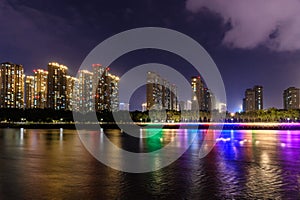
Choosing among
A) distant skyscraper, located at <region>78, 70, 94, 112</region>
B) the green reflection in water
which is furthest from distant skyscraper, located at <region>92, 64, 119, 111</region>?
the green reflection in water

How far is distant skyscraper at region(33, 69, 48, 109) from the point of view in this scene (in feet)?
497

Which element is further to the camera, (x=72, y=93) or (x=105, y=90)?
(x=72, y=93)

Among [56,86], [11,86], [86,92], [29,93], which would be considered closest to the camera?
[86,92]

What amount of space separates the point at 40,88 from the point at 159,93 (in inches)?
1991

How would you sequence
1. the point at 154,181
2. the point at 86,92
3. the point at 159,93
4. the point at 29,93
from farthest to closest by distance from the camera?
the point at 29,93 → the point at 159,93 → the point at 86,92 → the point at 154,181

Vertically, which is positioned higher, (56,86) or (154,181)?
(56,86)

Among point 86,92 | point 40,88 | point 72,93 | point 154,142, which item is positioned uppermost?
point 40,88

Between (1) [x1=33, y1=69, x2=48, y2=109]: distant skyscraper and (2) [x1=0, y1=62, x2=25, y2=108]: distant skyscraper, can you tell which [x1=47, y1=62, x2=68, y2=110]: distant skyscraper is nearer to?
(1) [x1=33, y1=69, x2=48, y2=109]: distant skyscraper

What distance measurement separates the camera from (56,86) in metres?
148

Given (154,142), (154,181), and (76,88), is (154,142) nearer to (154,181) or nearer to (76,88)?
(154,181)

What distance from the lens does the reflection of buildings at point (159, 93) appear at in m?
141

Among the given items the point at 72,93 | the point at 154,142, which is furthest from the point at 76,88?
the point at 154,142

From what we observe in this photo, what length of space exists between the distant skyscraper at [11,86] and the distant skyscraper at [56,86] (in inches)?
500

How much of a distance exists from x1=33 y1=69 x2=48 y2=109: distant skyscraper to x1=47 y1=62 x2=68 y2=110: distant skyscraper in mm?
3815
